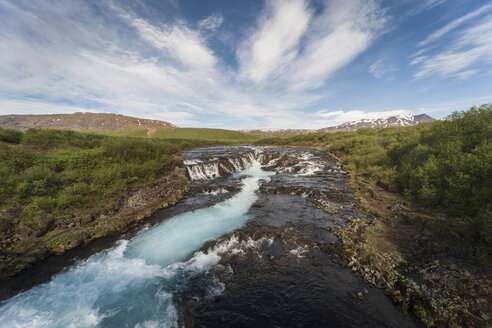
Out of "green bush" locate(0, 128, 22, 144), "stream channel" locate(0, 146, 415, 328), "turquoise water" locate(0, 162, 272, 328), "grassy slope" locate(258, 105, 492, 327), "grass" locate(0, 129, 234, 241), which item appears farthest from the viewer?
"green bush" locate(0, 128, 22, 144)

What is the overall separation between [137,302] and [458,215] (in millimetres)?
19386

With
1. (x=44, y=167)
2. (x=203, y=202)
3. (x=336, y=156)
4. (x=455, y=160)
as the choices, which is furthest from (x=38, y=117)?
(x=455, y=160)

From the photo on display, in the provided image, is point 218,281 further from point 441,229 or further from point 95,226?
point 441,229

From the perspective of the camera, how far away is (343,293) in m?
7.33

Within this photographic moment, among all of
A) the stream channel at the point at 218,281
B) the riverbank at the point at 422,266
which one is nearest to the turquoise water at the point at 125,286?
the stream channel at the point at 218,281

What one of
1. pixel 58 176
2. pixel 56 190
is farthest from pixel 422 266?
pixel 58 176

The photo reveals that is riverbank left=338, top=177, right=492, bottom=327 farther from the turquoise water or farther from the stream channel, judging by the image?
the turquoise water

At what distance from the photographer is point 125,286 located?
8.62m

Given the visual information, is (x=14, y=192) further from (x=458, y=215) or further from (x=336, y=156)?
(x=336, y=156)

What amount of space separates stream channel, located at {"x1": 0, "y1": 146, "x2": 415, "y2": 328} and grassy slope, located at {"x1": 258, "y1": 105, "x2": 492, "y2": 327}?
1.21 meters

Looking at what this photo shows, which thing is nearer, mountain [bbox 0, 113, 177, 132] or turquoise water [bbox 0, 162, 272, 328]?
turquoise water [bbox 0, 162, 272, 328]

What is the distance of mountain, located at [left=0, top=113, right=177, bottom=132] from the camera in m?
108

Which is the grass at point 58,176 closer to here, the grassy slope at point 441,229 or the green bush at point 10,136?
the green bush at point 10,136

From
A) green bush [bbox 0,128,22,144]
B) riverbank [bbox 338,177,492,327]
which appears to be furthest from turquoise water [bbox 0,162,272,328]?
green bush [bbox 0,128,22,144]
